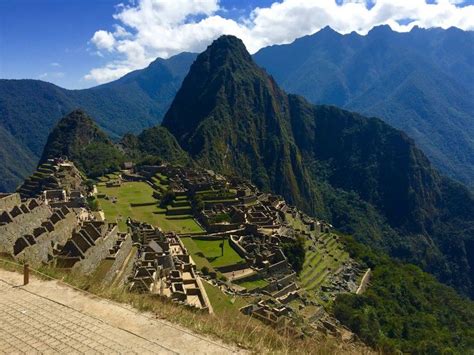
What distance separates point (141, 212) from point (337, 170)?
15075 cm

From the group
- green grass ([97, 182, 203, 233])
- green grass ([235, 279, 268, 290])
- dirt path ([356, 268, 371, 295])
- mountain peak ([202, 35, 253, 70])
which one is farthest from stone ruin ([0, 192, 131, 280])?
mountain peak ([202, 35, 253, 70])

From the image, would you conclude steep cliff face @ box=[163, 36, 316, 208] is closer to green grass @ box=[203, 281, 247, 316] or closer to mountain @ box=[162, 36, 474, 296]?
mountain @ box=[162, 36, 474, 296]

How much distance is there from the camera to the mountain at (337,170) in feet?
415

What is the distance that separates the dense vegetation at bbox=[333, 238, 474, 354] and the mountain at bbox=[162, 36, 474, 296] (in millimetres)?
56603

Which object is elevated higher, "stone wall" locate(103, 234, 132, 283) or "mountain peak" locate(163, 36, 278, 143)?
"mountain peak" locate(163, 36, 278, 143)

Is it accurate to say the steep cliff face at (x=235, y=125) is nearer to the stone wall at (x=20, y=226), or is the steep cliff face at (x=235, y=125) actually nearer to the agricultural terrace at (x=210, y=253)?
the agricultural terrace at (x=210, y=253)

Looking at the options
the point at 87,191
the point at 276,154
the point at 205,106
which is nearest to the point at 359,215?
the point at 276,154

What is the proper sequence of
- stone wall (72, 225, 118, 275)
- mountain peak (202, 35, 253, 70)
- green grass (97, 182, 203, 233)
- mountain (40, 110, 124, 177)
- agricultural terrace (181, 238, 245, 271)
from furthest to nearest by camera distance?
mountain peak (202, 35, 253, 70) → mountain (40, 110, 124, 177) → green grass (97, 182, 203, 233) → agricultural terrace (181, 238, 245, 271) → stone wall (72, 225, 118, 275)

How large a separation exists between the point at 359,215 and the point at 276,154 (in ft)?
133

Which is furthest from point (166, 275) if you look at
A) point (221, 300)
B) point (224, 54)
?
point (224, 54)

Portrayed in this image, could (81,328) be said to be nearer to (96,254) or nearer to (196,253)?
(96,254)

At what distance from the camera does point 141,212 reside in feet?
156

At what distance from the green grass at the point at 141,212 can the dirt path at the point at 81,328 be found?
26460 millimetres

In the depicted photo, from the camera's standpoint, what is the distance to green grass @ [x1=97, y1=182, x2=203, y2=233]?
42906mm
